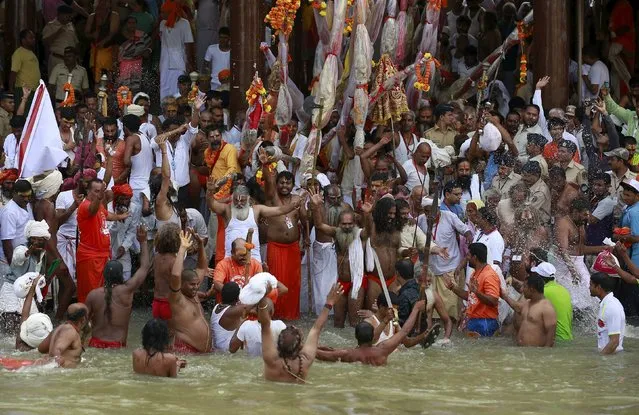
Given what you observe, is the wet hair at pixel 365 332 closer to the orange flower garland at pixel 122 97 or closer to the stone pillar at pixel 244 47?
the stone pillar at pixel 244 47

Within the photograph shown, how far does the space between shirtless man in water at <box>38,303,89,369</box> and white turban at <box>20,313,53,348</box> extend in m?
0.43

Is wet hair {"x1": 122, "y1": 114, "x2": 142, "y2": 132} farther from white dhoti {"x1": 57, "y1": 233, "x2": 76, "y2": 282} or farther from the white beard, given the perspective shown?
the white beard

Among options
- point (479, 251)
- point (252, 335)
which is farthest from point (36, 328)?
A: point (479, 251)

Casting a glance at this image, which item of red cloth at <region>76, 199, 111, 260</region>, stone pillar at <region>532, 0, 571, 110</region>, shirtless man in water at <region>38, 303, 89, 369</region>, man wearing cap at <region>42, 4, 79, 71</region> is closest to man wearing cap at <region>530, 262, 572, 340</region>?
stone pillar at <region>532, 0, 571, 110</region>

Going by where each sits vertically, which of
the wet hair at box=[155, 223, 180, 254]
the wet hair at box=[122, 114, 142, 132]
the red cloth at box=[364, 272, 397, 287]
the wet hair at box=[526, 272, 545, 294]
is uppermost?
the wet hair at box=[122, 114, 142, 132]

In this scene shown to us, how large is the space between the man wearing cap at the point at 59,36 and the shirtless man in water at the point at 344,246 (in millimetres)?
5637

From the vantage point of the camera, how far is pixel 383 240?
15.5 meters

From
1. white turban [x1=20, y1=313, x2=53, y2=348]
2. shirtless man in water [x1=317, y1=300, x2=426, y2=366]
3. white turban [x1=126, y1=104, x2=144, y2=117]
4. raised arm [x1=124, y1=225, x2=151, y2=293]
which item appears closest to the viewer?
shirtless man in water [x1=317, y1=300, x2=426, y2=366]

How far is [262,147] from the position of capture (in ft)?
53.8

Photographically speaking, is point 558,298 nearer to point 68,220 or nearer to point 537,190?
point 537,190

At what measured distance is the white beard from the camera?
612 inches

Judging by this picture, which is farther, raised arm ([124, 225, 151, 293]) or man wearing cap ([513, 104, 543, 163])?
man wearing cap ([513, 104, 543, 163])

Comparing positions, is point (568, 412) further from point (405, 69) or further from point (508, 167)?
point (405, 69)

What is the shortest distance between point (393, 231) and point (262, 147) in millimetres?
1777
